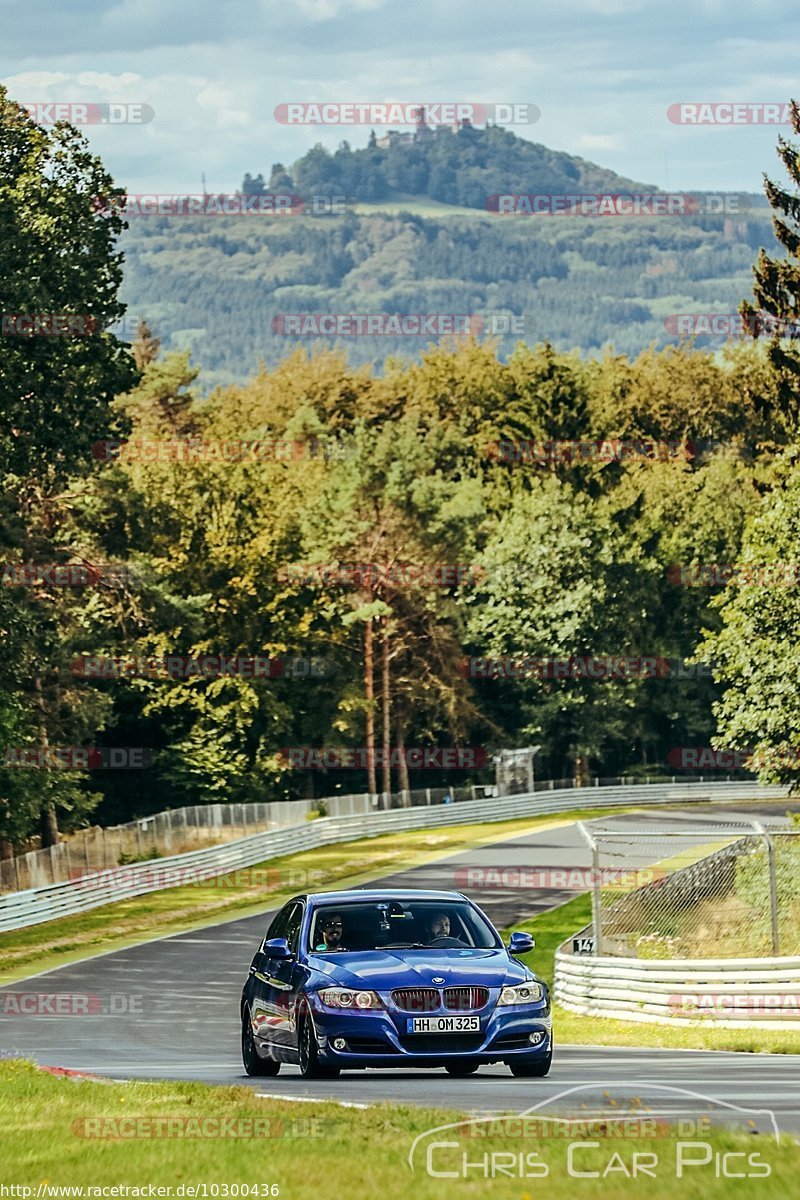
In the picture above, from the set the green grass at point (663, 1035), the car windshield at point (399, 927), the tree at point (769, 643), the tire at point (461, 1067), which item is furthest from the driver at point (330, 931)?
the tree at point (769, 643)

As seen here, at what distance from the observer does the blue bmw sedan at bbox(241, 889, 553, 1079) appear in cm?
1411

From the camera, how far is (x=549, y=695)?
87.9m

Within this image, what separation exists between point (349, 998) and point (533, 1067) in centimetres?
148

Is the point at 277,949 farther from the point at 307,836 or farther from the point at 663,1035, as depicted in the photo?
the point at 307,836

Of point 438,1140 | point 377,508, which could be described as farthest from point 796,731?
point 377,508

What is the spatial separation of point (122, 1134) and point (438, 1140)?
2018 millimetres

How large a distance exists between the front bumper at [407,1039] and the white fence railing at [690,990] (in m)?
7.25

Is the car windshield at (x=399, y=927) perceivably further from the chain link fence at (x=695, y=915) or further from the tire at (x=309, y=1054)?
the chain link fence at (x=695, y=915)

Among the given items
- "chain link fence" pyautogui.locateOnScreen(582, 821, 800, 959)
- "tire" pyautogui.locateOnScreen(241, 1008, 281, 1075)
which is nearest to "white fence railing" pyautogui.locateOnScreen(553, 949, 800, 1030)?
"chain link fence" pyautogui.locateOnScreen(582, 821, 800, 959)

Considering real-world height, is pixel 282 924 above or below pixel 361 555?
above

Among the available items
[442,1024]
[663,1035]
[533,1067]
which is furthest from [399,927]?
[663,1035]

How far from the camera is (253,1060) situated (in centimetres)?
1595

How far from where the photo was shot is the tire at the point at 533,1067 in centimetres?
1445

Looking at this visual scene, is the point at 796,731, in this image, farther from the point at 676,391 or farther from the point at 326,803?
the point at 676,391
